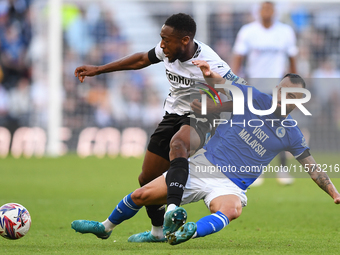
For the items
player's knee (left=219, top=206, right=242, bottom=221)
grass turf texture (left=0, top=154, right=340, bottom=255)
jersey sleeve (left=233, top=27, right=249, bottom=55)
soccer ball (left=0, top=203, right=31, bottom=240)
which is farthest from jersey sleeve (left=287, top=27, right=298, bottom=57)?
soccer ball (left=0, top=203, right=31, bottom=240)

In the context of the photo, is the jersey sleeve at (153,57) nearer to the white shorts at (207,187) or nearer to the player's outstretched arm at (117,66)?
the player's outstretched arm at (117,66)

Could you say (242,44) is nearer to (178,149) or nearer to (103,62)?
(178,149)

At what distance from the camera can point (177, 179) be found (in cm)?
477

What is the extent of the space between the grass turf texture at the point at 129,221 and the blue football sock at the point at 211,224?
6.7 inches

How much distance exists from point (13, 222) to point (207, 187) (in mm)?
1705

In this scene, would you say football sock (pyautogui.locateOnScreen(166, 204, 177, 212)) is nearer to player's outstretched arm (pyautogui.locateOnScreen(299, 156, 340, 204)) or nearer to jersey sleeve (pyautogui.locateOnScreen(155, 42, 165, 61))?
player's outstretched arm (pyautogui.locateOnScreen(299, 156, 340, 204))

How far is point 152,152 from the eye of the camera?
5.63 metres

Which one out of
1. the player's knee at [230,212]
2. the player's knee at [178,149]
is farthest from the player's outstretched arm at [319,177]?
the player's knee at [178,149]

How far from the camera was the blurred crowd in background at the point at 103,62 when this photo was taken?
1636 cm

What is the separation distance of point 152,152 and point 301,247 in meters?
1.67

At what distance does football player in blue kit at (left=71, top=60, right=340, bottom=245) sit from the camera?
4984mm

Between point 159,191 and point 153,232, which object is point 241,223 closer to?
point 153,232

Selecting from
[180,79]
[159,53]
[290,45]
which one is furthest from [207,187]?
[290,45]

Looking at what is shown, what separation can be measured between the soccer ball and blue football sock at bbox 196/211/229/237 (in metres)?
1.57
